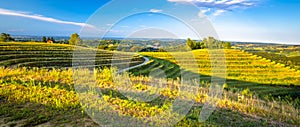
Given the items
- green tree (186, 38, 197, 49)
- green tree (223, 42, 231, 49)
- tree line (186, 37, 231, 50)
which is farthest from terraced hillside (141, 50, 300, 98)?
green tree (223, 42, 231, 49)

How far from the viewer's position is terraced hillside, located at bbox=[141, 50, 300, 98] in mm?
28737

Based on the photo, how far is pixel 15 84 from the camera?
7305mm

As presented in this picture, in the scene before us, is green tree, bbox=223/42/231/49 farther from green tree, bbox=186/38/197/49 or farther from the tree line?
green tree, bbox=186/38/197/49

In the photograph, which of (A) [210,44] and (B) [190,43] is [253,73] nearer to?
(B) [190,43]

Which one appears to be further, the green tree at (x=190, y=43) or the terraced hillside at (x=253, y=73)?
the green tree at (x=190, y=43)

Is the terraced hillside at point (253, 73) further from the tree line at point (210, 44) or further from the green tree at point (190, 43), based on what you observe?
the green tree at point (190, 43)

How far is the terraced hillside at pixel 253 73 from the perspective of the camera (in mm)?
28737

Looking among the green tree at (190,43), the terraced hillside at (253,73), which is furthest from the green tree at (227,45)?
the terraced hillside at (253,73)

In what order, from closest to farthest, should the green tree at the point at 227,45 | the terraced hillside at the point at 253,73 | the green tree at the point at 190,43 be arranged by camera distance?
the terraced hillside at the point at 253,73 → the green tree at the point at 190,43 → the green tree at the point at 227,45

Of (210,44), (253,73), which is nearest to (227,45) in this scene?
(253,73)

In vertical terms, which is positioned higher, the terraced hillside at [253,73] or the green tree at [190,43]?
the green tree at [190,43]

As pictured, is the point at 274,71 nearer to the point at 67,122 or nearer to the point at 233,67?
the point at 233,67

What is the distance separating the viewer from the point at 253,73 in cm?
3678

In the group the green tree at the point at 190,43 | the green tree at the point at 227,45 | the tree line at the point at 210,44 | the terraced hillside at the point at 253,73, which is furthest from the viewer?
the green tree at the point at 227,45
